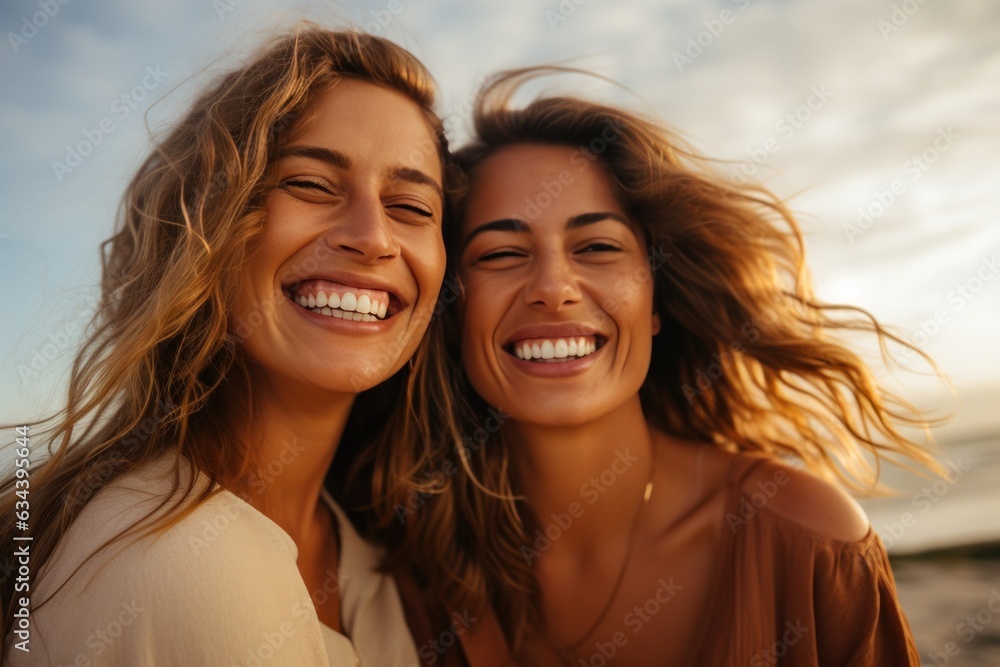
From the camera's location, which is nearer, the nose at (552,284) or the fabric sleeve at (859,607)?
the fabric sleeve at (859,607)

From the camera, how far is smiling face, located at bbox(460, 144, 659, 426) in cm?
276

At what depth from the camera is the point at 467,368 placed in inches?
117

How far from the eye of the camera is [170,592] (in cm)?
180

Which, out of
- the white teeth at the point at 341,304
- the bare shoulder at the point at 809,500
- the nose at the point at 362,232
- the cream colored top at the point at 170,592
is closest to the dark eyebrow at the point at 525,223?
the nose at the point at 362,232

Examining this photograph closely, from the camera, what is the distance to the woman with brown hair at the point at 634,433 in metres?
2.59

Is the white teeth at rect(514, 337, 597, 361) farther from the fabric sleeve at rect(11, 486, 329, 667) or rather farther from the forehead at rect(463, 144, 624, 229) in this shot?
the fabric sleeve at rect(11, 486, 329, 667)

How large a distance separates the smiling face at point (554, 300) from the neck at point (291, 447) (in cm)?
65

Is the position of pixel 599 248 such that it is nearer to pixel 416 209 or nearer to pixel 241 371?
pixel 416 209

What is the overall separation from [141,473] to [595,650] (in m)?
1.90

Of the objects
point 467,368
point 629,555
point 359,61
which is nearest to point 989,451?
point 629,555

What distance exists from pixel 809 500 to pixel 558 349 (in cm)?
112

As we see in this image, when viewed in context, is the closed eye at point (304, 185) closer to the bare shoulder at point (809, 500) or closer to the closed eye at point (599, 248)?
the closed eye at point (599, 248)

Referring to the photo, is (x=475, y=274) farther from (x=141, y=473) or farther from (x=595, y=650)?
(x=595, y=650)

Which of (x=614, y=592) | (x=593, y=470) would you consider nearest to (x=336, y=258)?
(x=593, y=470)
